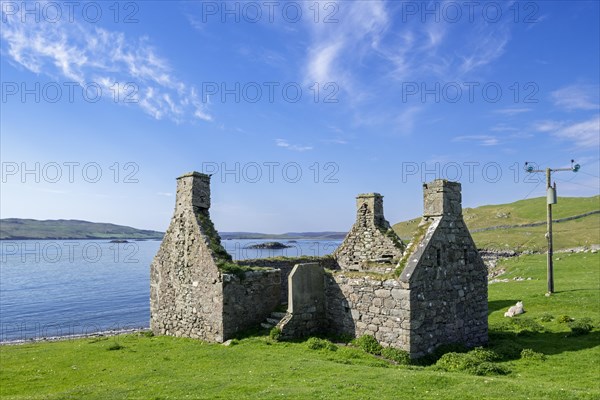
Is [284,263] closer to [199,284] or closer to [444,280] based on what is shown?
[199,284]

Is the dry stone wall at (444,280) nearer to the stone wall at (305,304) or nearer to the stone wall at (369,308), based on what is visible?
the stone wall at (369,308)

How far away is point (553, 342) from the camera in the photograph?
1711 centimetres

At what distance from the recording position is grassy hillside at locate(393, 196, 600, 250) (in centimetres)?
7312

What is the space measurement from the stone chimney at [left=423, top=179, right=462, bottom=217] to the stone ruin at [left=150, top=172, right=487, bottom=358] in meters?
0.04

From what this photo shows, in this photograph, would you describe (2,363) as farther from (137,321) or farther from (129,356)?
(137,321)

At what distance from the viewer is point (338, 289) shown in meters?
17.8

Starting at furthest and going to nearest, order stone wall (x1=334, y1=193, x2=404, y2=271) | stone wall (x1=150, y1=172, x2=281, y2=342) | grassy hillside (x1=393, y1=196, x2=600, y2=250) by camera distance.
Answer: grassy hillside (x1=393, y1=196, x2=600, y2=250)
stone wall (x1=334, y1=193, x2=404, y2=271)
stone wall (x1=150, y1=172, x2=281, y2=342)

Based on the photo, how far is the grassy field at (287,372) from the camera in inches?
422

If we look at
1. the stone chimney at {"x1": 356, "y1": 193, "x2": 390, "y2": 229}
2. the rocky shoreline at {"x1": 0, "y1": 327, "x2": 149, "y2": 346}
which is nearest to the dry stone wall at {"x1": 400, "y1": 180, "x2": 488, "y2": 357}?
the stone chimney at {"x1": 356, "y1": 193, "x2": 390, "y2": 229}

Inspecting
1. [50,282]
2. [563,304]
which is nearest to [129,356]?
[563,304]

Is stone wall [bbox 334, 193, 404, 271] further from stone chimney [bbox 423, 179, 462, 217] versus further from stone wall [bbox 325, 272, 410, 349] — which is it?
stone chimney [bbox 423, 179, 462, 217]

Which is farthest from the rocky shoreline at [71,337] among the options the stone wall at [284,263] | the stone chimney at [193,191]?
the stone chimney at [193,191]

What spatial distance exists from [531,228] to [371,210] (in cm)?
9297

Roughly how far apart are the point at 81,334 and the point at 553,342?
36428mm
